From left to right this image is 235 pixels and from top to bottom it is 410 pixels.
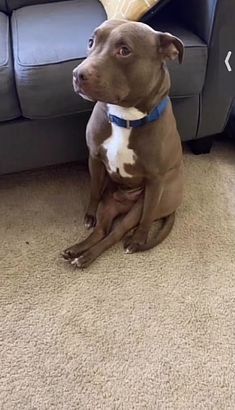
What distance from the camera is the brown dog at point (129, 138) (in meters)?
1.23

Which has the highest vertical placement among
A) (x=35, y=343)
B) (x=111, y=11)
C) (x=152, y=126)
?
(x=111, y=11)

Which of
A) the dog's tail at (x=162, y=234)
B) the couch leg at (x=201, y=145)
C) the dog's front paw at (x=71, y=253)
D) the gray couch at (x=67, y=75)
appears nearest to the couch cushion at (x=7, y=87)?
the gray couch at (x=67, y=75)

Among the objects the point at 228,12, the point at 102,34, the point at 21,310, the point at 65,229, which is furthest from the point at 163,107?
the point at 21,310

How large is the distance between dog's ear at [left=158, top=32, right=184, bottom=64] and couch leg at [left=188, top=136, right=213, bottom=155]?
68cm

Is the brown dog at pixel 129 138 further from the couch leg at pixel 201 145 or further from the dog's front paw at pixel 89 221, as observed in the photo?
the couch leg at pixel 201 145

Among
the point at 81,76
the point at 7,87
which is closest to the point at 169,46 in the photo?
the point at 81,76

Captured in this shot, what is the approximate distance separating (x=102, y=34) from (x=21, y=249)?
27.5 inches

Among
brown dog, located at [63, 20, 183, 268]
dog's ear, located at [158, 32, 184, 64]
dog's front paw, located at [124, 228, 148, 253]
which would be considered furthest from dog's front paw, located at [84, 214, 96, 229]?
dog's ear, located at [158, 32, 184, 64]

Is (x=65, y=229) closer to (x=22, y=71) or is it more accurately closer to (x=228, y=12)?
(x=22, y=71)

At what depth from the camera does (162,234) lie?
1.61 m

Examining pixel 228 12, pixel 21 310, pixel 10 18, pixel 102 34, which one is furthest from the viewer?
pixel 10 18

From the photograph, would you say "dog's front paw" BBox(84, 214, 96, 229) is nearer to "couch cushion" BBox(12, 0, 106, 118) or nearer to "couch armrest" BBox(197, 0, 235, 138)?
"couch cushion" BBox(12, 0, 106, 118)

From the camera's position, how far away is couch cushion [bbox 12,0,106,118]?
147 cm

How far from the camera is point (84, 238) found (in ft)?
5.32
